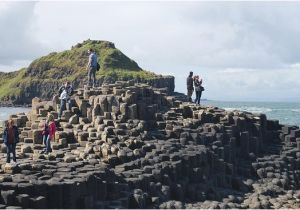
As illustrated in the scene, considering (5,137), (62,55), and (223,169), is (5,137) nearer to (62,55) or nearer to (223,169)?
(223,169)

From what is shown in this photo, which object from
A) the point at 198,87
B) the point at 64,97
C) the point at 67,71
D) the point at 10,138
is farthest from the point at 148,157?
the point at 67,71

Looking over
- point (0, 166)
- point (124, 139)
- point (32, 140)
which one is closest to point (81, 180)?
point (0, 166)

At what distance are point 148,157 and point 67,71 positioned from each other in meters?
99.7

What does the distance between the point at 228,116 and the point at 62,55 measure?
98.5m

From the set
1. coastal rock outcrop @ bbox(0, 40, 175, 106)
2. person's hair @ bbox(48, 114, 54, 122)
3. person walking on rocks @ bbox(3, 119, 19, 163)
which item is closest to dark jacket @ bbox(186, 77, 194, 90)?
person's hair @ bbox(48, 114, 54, 122)

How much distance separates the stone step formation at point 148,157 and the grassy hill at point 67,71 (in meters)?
67.2

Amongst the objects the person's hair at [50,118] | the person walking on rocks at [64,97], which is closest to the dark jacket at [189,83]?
the person walking on rocks at [64,97]

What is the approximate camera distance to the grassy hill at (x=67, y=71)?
111500 millimetres

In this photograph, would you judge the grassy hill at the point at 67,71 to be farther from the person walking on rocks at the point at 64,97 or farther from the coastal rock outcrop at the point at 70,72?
the person walking on rocks at the point at 64,97

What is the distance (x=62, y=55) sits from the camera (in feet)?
418

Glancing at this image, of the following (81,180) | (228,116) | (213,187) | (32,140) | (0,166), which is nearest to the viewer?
(81,180)

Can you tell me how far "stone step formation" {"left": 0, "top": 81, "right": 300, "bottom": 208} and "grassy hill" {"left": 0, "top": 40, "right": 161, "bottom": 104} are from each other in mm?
67183

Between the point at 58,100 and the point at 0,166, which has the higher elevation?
the point at 58,100

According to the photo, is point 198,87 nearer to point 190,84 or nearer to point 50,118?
point 190,84
